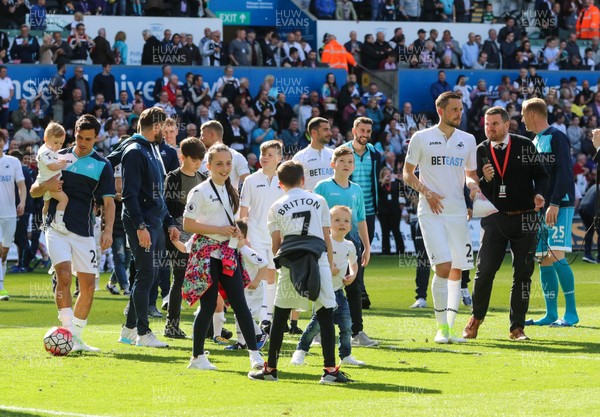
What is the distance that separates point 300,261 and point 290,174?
0.76 m

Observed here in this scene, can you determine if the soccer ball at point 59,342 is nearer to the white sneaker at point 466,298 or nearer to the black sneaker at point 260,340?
the black sneaker at point 260,340

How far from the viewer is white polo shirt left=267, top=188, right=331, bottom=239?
10.4m

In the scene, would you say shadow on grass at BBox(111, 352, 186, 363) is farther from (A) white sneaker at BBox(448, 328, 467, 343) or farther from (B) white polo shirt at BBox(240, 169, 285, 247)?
(A) white sneaker at BBox(448, 328, 467, 343)

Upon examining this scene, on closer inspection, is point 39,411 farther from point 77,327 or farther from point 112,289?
point 112,289

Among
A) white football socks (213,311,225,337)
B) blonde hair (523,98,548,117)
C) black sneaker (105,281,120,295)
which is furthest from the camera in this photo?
black sneaker (105,281,120,295)

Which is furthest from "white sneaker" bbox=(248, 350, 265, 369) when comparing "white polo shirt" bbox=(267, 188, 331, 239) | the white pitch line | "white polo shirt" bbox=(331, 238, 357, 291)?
the white pitch line

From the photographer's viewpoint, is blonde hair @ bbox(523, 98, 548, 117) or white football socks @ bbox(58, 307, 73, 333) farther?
blonde hair @ bbox(523, 98, 548, 117)

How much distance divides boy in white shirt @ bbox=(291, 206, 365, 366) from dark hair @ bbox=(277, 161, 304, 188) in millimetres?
940

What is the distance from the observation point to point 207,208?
11.0 metres

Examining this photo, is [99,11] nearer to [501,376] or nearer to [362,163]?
[362,163]

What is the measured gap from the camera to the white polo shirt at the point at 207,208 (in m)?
11.0

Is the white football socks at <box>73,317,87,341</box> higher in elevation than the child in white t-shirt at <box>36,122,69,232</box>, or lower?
lower

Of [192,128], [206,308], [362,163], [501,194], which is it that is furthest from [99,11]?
[206,308]

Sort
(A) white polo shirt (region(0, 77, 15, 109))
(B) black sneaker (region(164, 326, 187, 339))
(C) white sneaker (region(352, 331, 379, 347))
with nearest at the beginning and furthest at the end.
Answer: (C) white sneaker (region(352, 331, 379, 347)) → (B) black sneaker (region(164, 326, 187, 339)) → (A) white polo shirt (region(0, 77, 15, 109))
